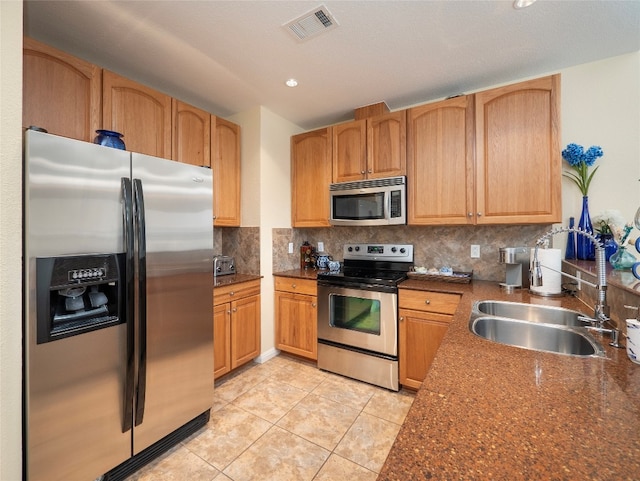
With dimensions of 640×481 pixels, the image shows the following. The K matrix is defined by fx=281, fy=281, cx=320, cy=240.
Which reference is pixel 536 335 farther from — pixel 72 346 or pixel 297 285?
pixel 72 346

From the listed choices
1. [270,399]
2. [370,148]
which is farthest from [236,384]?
[370,148]

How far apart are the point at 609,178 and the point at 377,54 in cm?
187

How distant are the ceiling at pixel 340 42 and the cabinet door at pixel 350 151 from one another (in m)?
0.31

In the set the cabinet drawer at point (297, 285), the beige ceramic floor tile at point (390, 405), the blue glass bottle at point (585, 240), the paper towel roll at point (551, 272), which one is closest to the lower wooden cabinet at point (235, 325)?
the cabinet drawer at point (297, 285)

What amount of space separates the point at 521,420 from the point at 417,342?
1.64 m

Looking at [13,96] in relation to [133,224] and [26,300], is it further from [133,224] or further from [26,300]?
[26,300]

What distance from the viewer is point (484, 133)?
213cm

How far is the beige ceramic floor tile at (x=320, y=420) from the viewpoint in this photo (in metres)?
1.77

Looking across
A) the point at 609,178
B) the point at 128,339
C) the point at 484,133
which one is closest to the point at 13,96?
the point at 128,339

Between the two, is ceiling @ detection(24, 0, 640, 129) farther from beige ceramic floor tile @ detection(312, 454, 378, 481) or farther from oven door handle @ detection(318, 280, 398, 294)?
beige ceramic floor tile @ detection(312, 454, 378, 481)

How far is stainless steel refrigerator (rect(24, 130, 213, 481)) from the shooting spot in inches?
45.2

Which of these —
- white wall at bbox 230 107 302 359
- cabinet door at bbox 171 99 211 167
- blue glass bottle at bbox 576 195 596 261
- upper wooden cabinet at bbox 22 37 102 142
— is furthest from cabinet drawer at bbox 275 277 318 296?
blue glass bottle at bbox 576 195 596 261

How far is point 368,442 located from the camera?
1723mm

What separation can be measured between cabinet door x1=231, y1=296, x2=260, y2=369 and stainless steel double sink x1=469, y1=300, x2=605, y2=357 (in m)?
1.85
